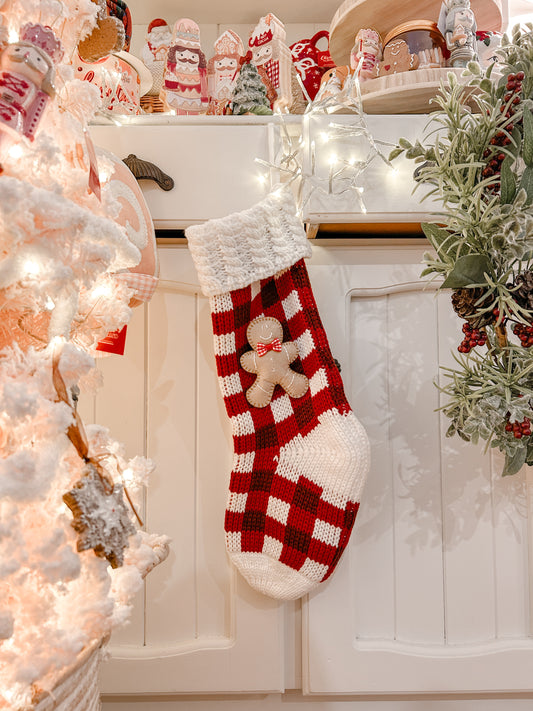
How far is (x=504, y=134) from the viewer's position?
82cm

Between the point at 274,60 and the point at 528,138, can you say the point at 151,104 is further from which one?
the point at 528,138

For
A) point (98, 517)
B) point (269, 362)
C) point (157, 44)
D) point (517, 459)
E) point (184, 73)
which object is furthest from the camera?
point (157, 44)

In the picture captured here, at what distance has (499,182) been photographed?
81 centimetres

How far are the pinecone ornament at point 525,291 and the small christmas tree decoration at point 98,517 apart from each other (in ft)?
2.02

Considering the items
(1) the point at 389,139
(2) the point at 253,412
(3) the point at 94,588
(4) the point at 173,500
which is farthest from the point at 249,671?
(1) the point at 389,139

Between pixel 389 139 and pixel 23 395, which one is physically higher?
pixel 389 139

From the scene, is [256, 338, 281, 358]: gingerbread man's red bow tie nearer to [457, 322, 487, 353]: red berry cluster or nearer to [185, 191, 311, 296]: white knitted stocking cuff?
[185, 191, 311, 296]: white knitted stocking cuff

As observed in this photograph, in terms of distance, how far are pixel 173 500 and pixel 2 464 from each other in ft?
2.11

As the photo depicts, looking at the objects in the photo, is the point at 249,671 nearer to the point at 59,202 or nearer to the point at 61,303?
the point at 61,303

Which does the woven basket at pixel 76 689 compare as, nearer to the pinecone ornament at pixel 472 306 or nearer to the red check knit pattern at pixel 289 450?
the red check knit pattern at pixel 289 450

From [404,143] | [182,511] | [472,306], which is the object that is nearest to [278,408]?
[182,511]

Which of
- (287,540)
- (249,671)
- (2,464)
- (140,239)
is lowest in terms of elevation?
(249,671)

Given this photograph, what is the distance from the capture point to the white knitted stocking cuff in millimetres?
982

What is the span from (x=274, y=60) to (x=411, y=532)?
102 cm
